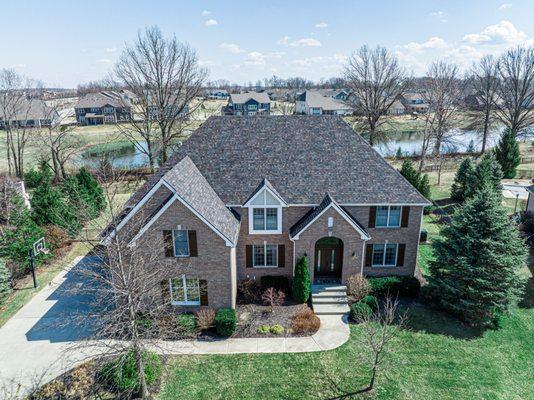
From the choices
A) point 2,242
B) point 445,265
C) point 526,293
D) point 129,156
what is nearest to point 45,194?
point 2,242

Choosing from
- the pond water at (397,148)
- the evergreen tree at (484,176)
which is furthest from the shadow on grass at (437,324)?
the pond water at (397,148)

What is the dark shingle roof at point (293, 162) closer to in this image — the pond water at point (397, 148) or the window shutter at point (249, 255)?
the window shutter at point (249, 255)

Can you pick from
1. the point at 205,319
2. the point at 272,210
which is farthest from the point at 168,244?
Answer: the point at 272,210

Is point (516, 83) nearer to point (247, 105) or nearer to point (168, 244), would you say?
point (168, 244)

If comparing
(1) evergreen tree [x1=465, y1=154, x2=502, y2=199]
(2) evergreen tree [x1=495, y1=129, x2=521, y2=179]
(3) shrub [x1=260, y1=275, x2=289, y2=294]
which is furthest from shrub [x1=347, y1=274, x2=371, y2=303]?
(2) evergreen tree [x1=495, y1=129, x2=521, y2=179]

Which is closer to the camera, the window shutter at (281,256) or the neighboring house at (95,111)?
the window shutter at (281,256)

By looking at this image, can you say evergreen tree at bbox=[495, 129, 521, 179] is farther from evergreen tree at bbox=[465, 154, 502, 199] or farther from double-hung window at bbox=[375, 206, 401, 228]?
double-hung window at bbox=[375, 206, 401, 228]

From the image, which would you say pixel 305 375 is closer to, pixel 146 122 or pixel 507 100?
pixel 146 122
